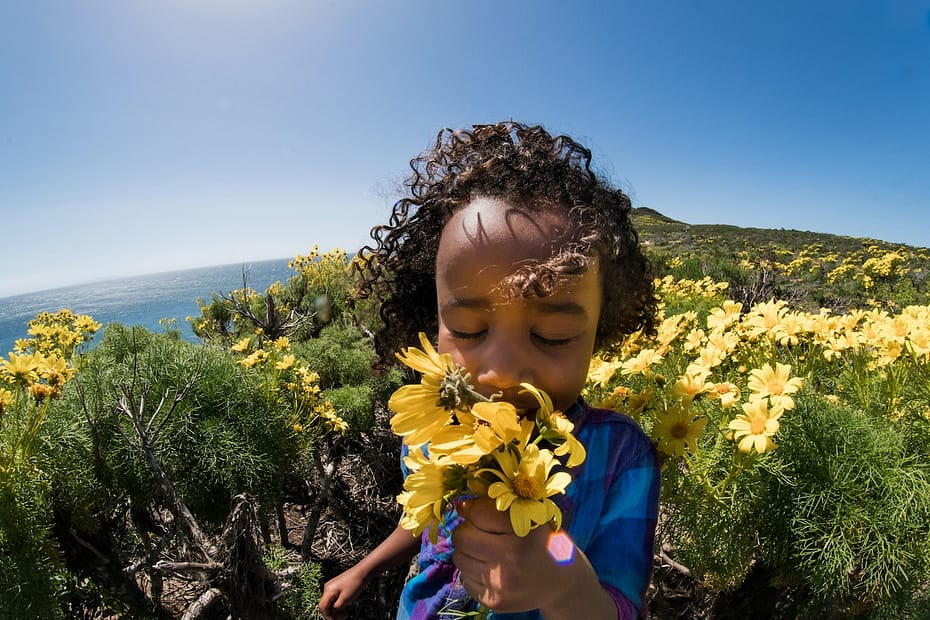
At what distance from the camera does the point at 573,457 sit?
46 cm

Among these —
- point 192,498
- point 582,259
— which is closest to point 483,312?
point 582,259

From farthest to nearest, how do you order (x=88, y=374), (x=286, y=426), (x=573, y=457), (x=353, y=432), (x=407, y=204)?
(x=353, y=432)
(x=286, y=426)
(x=88, y=374)
(x=407, y=204)
(x=573, y=457)

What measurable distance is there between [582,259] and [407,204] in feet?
2.02

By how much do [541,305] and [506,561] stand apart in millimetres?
354

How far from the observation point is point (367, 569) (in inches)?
45.7

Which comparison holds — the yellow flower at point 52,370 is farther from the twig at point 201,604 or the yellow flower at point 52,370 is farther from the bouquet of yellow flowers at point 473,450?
the bouquet of yellow flowers at point 473,450

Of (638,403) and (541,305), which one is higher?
(541,305)

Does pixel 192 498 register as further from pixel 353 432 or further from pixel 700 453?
pixel 700 453

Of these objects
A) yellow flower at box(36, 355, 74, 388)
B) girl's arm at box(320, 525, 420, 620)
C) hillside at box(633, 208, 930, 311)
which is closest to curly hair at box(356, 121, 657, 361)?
girl's arm at box(320, 525, 420, 620)

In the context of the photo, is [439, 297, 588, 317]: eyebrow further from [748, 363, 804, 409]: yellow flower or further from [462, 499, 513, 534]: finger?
[748, 363, 804, 409]: yellow flower

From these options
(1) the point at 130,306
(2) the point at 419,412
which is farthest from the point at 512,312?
(1) the point at 130,306

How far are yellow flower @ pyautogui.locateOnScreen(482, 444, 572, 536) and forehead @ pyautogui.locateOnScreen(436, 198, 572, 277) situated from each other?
0.32 meters

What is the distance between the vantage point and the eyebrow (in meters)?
0.67

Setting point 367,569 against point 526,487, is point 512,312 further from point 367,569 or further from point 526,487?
point 367,569
